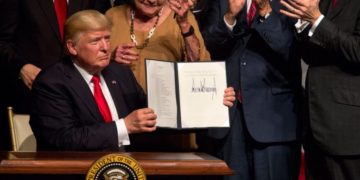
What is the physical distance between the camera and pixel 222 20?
3.62 meters

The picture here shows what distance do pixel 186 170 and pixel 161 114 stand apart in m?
0.90

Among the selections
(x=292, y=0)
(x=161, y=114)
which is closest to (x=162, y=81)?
(x=161, y=114)

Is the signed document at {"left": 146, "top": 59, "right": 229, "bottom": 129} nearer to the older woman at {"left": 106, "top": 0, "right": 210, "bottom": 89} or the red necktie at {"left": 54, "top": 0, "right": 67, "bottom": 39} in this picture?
the older woman at {"left": 106, "top": 0, "right": 210, "bottom": 89}

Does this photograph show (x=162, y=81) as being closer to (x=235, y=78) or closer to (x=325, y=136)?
(x=235, y=78)

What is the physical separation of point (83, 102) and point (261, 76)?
931 mm

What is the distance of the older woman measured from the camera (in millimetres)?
3789

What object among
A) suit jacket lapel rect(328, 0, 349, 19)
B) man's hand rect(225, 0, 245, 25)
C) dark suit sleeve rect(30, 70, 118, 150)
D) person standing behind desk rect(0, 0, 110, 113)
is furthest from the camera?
person standing behind desk rect(0, 0, 110, 113)

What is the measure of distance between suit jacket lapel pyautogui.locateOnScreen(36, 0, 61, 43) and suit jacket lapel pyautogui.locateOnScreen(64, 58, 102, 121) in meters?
0.67

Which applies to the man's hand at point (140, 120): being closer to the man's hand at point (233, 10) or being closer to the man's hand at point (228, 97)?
the man's hand at point (228, 97)

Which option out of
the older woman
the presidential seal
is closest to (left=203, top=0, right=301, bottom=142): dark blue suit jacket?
the older woman

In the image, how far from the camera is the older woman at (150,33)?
379cm

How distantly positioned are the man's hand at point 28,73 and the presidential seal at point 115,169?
1.52 m

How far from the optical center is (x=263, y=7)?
11.7ft

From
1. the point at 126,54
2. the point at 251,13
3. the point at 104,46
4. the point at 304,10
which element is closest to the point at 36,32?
the point at 126,54
